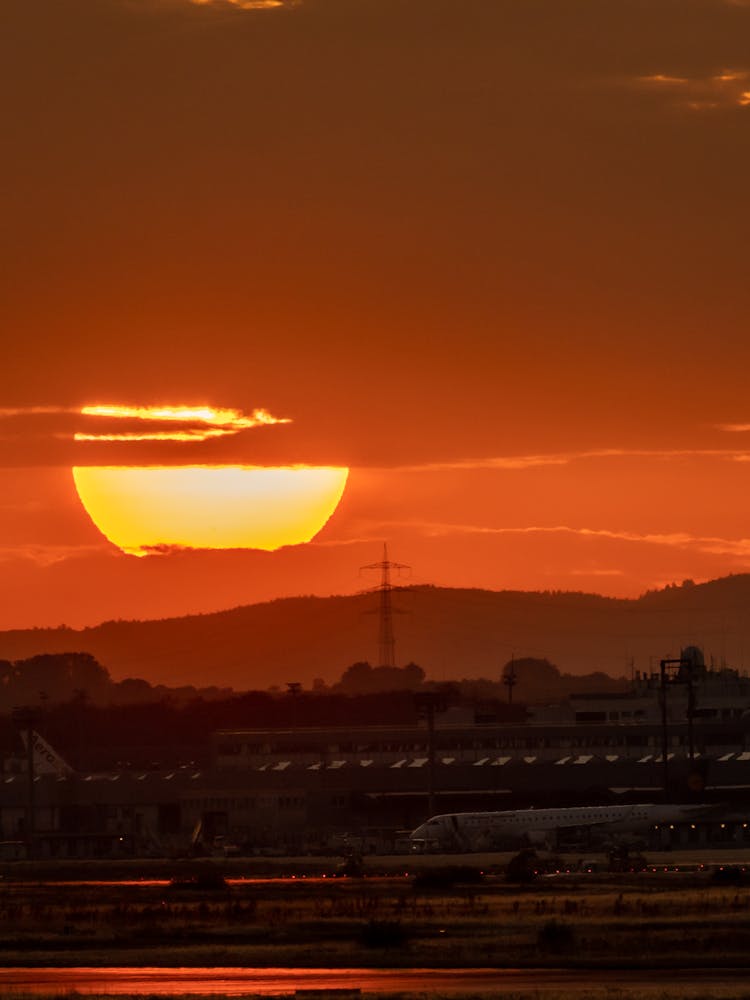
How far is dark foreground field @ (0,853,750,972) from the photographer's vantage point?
93.0 m

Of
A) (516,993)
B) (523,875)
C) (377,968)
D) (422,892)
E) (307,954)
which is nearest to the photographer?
(516,993)

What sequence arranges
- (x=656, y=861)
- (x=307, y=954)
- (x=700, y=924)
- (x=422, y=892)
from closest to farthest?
(x=307, y=954)
(x=700, y=924)
(x=422, y=892)
(x=656, y=861)

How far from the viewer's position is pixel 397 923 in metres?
103

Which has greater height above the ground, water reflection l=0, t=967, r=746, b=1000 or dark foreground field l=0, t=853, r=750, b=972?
dark foreground field l=0, t=853, r=750, b=972

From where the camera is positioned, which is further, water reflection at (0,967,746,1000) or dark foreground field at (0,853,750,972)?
dark foreground field at (0,853,750,972)

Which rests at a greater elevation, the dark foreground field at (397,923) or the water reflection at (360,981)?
the dark foreground field at (397,923)

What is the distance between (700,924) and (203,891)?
51445 mm

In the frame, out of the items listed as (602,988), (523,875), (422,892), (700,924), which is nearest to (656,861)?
(523,875)

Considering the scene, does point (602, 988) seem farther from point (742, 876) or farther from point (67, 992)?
→ point (742, 876)

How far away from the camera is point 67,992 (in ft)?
267

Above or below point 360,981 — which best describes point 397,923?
above

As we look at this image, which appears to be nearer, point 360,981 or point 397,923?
point 360,981

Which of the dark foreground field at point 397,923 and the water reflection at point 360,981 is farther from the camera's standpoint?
the dark foreground field at point 397,923

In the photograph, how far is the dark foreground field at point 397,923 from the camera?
93000mm
